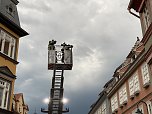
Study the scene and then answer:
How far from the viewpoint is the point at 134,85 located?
24656mm

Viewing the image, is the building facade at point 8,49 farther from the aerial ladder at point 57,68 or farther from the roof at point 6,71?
the aerial ladder at point 57,68

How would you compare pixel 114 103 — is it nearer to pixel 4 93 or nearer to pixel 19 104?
pixel 19 104

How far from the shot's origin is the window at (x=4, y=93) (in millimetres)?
18633

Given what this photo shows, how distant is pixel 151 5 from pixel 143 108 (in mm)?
10745

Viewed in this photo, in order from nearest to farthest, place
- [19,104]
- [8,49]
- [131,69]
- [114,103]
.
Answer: [8,49] < [131,69] < [114,103] < [19,104]

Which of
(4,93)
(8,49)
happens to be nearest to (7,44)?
(8,49)

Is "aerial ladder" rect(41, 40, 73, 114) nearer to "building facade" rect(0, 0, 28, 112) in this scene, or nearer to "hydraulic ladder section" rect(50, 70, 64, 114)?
"hydraulic ladder section" rect(50, 70, 64, 114)

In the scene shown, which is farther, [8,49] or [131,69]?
[131,69]

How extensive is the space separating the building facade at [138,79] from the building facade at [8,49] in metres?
9.59

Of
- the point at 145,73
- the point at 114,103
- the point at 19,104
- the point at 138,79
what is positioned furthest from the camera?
the point at 19,104

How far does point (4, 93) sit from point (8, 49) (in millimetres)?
3703

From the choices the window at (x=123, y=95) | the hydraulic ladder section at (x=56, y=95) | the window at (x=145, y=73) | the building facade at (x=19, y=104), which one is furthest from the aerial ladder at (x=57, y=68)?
the building facade at (x=19, y=104)

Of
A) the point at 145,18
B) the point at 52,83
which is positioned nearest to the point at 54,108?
the point at 52,83

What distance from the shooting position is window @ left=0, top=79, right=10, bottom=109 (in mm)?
18633
